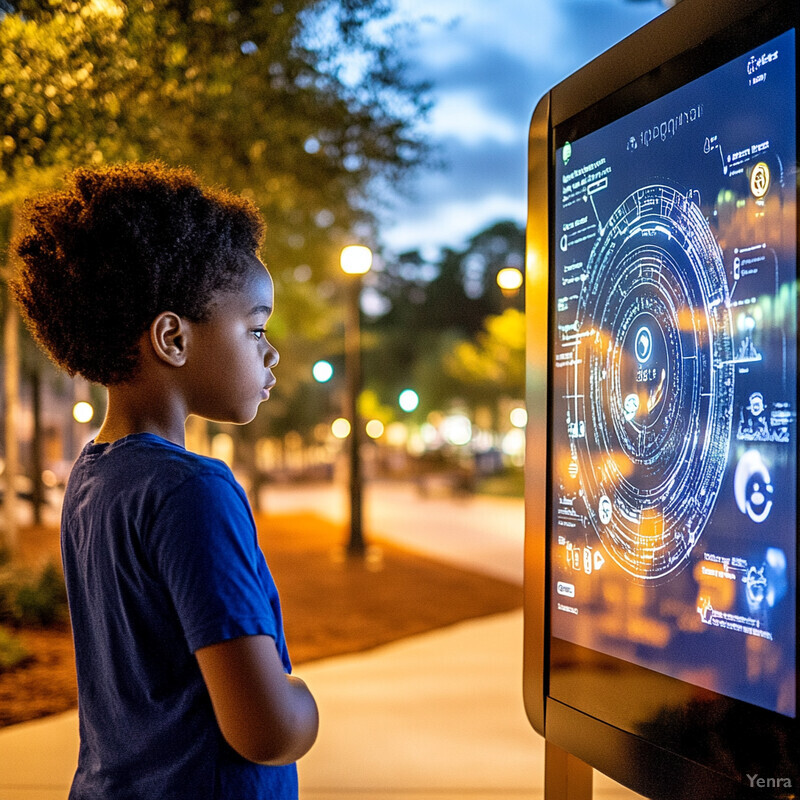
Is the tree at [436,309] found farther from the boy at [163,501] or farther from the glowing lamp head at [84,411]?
the boy at [163,501]

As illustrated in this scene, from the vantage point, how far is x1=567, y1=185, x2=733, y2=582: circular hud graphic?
6.40 feet

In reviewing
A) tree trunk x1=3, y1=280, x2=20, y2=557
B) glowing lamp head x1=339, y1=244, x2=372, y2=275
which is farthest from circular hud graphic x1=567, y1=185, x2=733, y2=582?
glowing lamp head x1=339, y1=244, x2=372, y2=275

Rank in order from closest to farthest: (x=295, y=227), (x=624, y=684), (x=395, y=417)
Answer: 1. (x=624, y=684)
2. (x=295, y=227)
3. (x=395, y=417)

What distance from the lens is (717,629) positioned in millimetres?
1896

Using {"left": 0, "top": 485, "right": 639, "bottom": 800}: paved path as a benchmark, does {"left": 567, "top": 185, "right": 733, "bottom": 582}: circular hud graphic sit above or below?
above

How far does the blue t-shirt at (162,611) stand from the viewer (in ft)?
4.51

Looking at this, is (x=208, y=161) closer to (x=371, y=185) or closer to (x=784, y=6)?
(x=371, y=185)

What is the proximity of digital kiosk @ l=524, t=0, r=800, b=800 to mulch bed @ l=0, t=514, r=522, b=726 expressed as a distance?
173 inches

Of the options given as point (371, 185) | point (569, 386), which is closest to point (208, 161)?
point (371, 185)

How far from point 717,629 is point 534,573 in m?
0.82

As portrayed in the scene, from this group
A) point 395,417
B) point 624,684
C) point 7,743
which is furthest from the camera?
point 395,417

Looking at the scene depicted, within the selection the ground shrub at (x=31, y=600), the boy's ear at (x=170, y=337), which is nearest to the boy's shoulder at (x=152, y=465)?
the boy's ear at (x=170, y=337)

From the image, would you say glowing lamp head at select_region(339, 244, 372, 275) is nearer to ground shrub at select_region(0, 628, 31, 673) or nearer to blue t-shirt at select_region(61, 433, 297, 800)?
ground shrub at select_region(0, 628, 31, 673)

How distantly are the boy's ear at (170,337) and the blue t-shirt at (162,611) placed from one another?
0.53 ft
